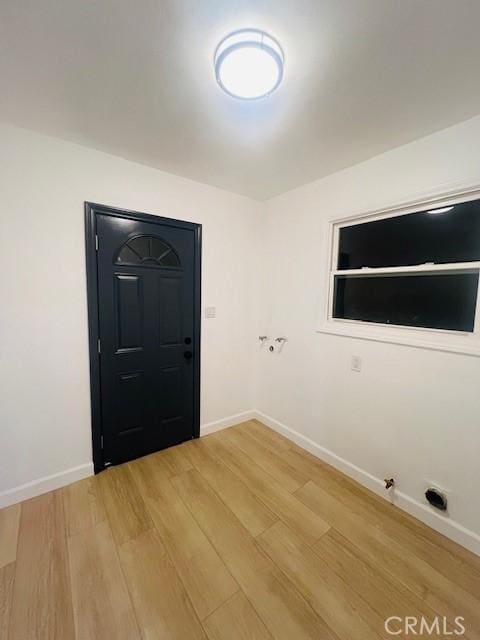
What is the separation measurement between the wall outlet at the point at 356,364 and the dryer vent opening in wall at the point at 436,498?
84cm

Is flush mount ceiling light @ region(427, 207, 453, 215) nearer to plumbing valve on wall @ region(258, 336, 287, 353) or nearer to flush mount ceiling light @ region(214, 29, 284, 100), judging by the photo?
flush mount ceiling light @ region(214, 29, 284, 100)

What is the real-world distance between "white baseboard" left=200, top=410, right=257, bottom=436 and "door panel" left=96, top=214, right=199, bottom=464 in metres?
0.24

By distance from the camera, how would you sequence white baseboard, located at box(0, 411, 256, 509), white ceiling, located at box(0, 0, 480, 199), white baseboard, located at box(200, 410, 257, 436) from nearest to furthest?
white ceiling, located at box(0, 0, 480, 199), white baseboard, located at box(0, 411, 256, 509), white baseboard, located at box(200, 410, 257, 436)

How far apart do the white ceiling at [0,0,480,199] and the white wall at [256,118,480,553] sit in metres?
0.22

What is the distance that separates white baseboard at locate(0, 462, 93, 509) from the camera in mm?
1717

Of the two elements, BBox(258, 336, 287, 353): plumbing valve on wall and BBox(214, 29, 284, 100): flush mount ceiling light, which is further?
BBox(258, 336, 287, 353): plumbing valve on wall

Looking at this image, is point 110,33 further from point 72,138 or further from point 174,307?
point 174,307

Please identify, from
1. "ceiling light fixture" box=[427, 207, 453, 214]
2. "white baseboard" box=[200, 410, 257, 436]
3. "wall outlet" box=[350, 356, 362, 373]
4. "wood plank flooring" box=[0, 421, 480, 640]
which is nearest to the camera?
"wood plank flooring" box=[0, 421, 480, 640]

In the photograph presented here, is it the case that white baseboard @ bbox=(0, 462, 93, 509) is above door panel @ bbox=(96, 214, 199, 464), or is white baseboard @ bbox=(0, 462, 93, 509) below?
below

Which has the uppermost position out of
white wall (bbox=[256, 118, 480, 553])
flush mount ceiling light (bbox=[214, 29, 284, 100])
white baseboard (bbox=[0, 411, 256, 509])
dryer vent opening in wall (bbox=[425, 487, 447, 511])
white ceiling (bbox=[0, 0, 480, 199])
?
white ceiling (bbox=[0, 0, 480, 199])

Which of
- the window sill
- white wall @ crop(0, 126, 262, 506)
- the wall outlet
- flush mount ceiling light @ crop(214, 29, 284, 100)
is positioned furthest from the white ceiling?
the wall outlet

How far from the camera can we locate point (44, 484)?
183cm

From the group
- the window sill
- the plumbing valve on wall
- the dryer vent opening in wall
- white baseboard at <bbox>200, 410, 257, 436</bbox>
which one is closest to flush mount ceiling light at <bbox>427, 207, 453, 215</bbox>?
the window sill

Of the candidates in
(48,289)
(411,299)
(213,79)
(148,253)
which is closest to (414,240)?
(411,299)
